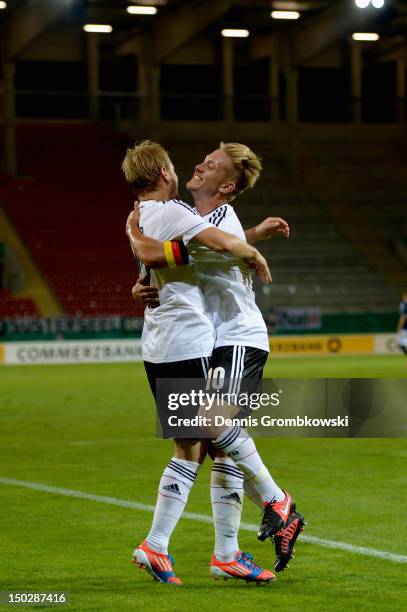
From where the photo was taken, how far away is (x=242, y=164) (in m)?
6.43

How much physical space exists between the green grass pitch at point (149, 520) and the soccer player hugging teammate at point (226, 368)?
0.74 feet

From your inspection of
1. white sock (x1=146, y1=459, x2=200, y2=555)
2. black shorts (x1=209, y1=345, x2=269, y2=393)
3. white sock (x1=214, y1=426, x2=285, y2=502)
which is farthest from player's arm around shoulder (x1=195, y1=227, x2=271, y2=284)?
white sock (x1=146, y1=459, x2=200, y2=555)

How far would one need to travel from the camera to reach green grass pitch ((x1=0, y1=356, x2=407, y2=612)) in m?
6.07

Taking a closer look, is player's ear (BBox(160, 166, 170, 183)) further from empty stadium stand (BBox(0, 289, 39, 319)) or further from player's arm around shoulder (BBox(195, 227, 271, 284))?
empty stadium stand (BBox(0, 289, 39, 319))

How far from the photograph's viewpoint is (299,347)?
33.8 m

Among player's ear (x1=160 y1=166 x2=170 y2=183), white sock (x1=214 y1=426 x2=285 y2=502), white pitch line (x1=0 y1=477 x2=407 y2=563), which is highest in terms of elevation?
player's ear (x1=160 y1=166 x2=170 y2=183)

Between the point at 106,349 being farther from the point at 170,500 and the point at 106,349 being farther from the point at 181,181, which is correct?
the point at 170,500

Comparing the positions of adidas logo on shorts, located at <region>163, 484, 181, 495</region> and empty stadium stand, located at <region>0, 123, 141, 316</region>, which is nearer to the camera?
adidas logo on shorts, located at <region>163, 484, 181, 495</region>

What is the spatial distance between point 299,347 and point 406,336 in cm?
431

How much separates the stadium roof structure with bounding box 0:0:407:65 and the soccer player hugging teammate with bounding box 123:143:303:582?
28.0 metres

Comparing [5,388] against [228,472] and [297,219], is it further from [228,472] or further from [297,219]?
[297,219]

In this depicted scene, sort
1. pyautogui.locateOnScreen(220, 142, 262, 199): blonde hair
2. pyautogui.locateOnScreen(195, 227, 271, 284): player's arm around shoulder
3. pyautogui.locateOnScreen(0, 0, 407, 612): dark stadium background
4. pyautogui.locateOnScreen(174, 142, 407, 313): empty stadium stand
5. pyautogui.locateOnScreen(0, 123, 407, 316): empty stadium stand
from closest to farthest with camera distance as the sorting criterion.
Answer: pyautogui.locateOnScreen(195, 227, 271, 284): player's arm around shoulder
pyautogui.locateOnScreen(220, 142, 262, 199): blonde hair
pyautogui.locateOnScreen(0, 0, 407, 612): dark stadium background
pyautogui.locateOnScreen(0, 123, 407, 316): empty stadium stand
pyautogui.locateOnScreen(174, 142, 407, 313): empty stadium stand

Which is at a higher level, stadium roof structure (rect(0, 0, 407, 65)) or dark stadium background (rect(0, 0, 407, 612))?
stadium roof structure (rect(0, 0, 407, 65))

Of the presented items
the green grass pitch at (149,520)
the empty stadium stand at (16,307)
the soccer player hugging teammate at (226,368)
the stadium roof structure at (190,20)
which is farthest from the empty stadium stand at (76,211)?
the soccer player hugging teammate at (226,368)
